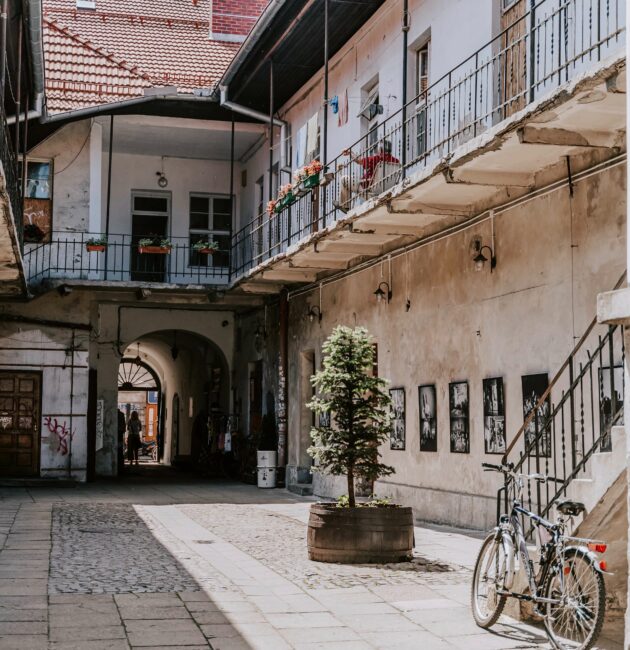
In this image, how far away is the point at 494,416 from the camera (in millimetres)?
12266

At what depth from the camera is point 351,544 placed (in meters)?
9.91

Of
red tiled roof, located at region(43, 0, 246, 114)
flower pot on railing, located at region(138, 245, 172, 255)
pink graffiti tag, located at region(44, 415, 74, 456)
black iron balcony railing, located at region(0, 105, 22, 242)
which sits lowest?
pink graffiti tag, located at region(44, 415, 74, 456)

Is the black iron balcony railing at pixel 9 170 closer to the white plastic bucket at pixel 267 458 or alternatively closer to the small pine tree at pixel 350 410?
the small pine tree at pixel 350 410

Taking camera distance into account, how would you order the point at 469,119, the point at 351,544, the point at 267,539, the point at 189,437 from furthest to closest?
the point at 189,437 < the point at 469,119 < the point at 267,539 < the point at 351,544

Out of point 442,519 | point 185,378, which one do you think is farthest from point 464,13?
point 185,378

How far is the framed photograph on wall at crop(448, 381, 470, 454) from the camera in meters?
13.0

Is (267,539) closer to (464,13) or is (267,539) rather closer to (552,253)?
(552,253)

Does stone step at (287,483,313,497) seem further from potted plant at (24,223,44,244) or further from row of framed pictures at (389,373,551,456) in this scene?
potted plant at (24,223,44,244)

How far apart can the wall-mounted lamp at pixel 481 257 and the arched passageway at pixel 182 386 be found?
13.0m

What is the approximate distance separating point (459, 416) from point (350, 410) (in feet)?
10.7

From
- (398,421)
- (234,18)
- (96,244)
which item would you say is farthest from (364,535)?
(234,18)

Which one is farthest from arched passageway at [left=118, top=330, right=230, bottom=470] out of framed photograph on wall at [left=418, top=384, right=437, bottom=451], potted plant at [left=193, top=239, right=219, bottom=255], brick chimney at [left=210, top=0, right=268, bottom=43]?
framed photograph on wall at [left=418, top=384, right=437, bottom=451]

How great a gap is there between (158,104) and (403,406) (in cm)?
912

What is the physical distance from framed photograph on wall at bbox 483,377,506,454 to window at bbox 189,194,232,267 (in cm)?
1226
